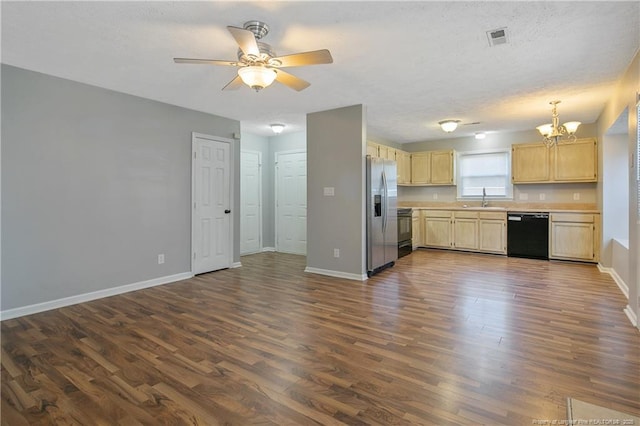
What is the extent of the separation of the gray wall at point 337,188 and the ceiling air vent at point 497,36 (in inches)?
80.7

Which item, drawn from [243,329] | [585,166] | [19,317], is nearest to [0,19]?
[19,317]

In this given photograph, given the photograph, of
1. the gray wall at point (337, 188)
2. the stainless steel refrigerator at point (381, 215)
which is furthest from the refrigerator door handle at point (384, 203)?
the gray wall at point (337, 188)

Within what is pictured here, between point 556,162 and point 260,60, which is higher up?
point 260,60

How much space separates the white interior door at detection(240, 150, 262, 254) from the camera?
6.82 metres

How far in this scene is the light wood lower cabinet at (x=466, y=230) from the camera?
6402 millimetres

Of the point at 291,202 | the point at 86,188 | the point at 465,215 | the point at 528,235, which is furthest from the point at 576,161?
the point at 86,188

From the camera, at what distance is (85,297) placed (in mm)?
3754

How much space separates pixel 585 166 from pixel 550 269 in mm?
2105

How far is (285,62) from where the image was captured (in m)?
2.51

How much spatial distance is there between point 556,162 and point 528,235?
1.44 metres

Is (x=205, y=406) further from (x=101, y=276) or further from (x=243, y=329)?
(x=101, y=276)

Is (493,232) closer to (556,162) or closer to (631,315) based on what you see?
(556,162)

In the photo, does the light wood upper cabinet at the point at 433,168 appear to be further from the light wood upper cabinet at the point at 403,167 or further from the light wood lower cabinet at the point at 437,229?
the light wood lower cabinet at the point at 437,229

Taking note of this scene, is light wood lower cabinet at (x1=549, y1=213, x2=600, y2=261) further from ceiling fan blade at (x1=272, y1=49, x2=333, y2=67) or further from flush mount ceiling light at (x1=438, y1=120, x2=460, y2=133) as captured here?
ceiling fan blade at (x1=272, y1=49, x2=333, y2=67)
